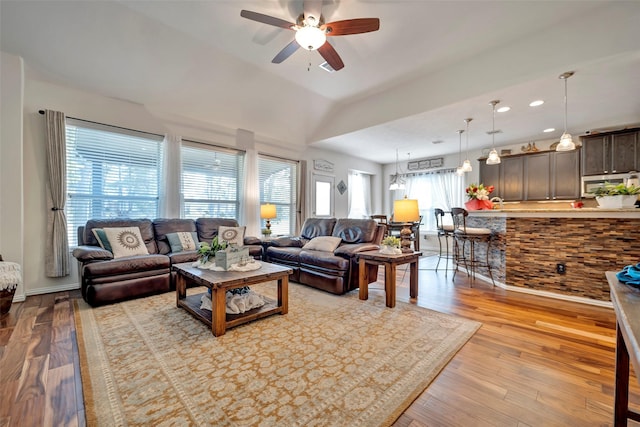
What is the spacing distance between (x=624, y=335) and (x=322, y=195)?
6.47 metres

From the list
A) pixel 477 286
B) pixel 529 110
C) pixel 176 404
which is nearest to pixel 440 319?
pixel 477 286

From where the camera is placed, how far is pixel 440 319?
265 cm

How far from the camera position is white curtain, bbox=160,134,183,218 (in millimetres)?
4422

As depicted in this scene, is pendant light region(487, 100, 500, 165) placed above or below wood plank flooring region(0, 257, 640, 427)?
above

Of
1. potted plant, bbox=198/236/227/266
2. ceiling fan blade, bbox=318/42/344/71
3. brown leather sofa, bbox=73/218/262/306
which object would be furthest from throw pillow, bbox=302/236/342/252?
ceiling fan blade, bbox=318/42/344/71

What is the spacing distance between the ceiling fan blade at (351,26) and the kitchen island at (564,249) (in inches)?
121

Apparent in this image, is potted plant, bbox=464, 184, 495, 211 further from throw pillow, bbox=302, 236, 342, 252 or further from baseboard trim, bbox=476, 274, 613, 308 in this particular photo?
throw pillow, bbox=302, 236, 342, 252

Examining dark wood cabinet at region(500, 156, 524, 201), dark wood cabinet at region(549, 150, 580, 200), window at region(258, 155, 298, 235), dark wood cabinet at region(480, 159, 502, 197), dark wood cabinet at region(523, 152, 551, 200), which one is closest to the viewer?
dark wood cabinet at region(549, 150, 580, 200)

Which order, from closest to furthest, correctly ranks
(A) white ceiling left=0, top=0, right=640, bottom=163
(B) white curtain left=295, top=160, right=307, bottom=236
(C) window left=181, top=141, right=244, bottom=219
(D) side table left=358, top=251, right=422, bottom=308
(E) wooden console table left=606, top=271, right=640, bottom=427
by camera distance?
(E) wooden console table left=606, top=271, right=640, bottom=427 → (A) white ceiling left=0, top=0, right=640, bottom=163 → (D) side table left=358, top=251, right=422, bottom=308 → (C) window left=181, top=141, right=244, bottom=219 → (B) white curtain left=295, top=160, right=307, bottom=236

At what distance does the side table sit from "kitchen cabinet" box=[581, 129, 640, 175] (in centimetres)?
418

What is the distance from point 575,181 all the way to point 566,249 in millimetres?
2683

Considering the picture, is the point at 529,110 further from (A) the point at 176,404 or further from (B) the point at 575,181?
(A) the point at 176,404

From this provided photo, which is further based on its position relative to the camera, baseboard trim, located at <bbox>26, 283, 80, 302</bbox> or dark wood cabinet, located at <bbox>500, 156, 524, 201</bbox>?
dark wood cabinet, located at <bbox>500, 156, 524, 201</bbox>

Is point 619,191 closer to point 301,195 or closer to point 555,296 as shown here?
point 555,296
